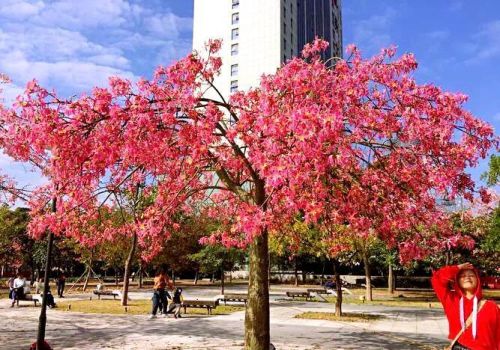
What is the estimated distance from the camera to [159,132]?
9781mm

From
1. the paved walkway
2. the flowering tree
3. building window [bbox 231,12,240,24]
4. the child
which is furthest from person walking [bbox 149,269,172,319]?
building window [bbox 231,12,240,24]

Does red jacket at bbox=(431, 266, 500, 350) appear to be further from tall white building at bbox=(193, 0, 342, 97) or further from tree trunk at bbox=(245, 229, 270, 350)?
tall white building at bbox=(193, 0, 342, 97)

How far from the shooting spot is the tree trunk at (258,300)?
1088 centimetres

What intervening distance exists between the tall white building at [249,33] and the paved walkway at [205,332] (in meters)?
59.4

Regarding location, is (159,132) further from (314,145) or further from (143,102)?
(314,145)

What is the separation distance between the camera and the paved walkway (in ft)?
43.5

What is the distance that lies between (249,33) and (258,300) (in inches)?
2980

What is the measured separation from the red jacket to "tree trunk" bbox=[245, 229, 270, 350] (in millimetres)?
5559

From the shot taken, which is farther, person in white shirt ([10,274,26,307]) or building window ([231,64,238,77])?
building window ([231,64,238,77])

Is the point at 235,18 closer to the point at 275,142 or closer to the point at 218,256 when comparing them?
the point at 218,256

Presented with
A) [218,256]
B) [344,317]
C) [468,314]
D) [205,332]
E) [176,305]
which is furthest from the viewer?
[218,256]

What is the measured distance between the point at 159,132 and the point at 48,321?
11.8 meters

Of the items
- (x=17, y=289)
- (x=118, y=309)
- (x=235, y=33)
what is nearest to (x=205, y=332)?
(x=118, y=309)

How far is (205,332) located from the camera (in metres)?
15.5
